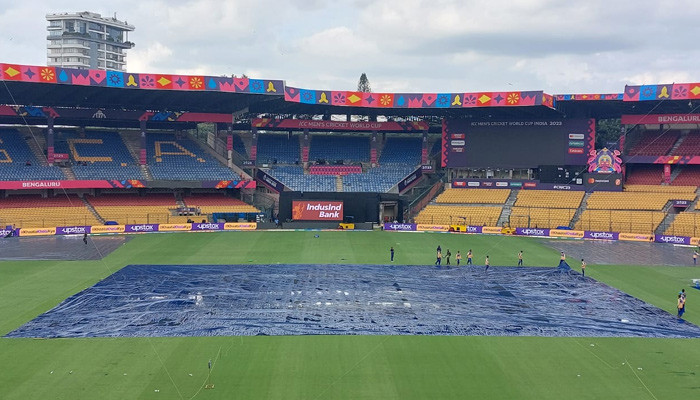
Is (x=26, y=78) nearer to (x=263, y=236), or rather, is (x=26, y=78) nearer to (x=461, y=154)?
(x=263, y=236)

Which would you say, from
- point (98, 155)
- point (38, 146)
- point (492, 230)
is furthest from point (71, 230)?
point (492, 230)

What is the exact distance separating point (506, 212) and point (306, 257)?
3030 centimetres

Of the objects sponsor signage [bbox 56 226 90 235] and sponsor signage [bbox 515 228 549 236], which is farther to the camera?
sponsor signage [bbox 515 228 549 236]

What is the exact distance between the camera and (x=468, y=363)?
21859 millimetres

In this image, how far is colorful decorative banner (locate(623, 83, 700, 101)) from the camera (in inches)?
2549

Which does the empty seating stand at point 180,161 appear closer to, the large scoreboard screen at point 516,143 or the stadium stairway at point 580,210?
the large scoreboard screen at point 516,143

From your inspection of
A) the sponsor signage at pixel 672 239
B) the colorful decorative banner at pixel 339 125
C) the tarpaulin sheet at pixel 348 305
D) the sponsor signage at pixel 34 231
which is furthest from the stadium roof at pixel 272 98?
the tarpaulin sheet at pixel 348 305

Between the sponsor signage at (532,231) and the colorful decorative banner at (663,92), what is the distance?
1940 centimetres

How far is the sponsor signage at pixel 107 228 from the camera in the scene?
59.3 meters

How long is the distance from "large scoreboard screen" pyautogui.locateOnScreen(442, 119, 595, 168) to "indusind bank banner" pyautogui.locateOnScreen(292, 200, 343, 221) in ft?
62.9

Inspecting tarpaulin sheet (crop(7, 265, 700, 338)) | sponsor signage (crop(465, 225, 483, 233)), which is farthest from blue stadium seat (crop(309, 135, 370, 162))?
tarpaulin sheet (crop(7, 265, 700, 338))

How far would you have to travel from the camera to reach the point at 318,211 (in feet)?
215

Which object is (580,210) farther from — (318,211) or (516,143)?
(318,211)

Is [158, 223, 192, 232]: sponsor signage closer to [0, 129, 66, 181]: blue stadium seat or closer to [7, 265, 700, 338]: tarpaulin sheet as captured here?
[0, 129, 66, 181]: blue stadium seat
